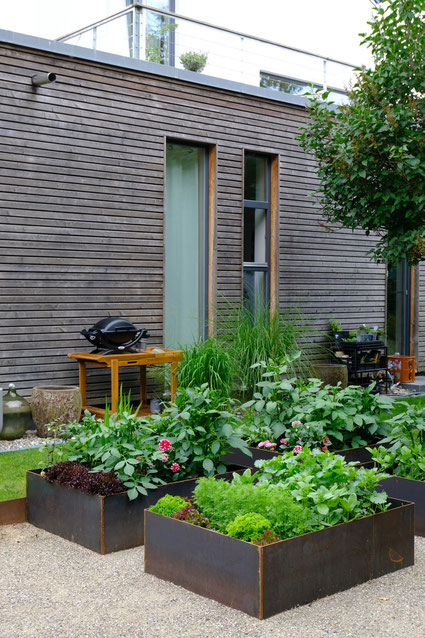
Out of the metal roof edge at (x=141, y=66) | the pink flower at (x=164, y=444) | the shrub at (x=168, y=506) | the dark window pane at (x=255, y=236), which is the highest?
the metal roof edge at (x=141, y=66)

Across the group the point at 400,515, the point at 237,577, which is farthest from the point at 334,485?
the point at 237,577

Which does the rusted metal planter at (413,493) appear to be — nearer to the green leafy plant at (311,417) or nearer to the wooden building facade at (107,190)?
the green leafy plant at (311,417)

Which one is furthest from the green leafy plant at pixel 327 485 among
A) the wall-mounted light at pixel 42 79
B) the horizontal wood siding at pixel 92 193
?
the wall-mounted light at pixel 42 79

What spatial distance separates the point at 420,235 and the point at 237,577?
15.8 ft

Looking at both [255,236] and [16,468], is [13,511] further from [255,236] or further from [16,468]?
[255,236]

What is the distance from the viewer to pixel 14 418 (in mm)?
6277

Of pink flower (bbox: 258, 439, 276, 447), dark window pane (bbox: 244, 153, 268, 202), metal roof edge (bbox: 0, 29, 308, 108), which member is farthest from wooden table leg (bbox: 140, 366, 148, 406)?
pink flower (bbox: 258, 439, 276, 447)

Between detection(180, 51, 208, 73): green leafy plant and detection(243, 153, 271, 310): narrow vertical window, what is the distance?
48.7 inches

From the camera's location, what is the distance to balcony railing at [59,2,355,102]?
7.82m

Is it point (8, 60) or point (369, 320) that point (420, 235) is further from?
point (8, 60)

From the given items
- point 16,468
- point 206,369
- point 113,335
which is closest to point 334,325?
point 206,369

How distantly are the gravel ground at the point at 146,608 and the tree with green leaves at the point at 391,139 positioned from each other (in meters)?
4.17

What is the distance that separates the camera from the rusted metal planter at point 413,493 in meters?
3.96

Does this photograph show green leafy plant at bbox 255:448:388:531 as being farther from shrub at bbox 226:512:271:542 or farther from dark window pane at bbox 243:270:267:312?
dark window pane at bbox 243:270:267:312
